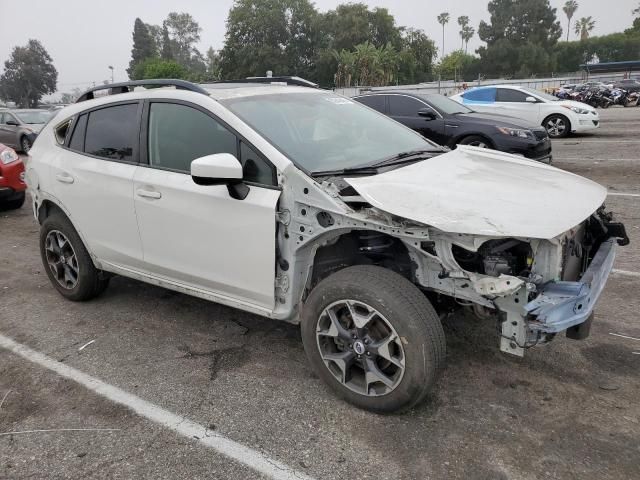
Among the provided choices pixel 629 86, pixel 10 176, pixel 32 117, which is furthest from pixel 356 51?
pixel 10 176

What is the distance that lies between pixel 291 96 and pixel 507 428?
101 inches

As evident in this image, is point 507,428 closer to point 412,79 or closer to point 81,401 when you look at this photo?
point 81,401

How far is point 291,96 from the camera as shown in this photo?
384 centimetres

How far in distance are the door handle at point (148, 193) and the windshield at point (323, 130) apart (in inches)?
29.5

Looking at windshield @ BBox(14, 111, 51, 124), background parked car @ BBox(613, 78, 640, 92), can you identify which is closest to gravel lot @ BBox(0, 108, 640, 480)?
windshield @ BBox(14, 111, 51, 124)

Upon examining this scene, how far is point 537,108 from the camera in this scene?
47.1 feet

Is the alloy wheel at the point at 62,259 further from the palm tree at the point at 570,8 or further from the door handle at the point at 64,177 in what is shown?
the palm tree at the point at 570,8

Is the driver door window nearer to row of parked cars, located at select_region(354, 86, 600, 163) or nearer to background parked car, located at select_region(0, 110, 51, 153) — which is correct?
row of parked cars, located at select_region(354, 86, 600, 163)

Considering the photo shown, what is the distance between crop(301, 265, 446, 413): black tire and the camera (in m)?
2.62

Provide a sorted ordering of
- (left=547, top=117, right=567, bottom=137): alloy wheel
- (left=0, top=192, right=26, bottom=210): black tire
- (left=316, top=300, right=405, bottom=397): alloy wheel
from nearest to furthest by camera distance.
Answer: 1. (left=316, top=300, right=405, bottom=397): alloy wheel
2. (left=0, top=192, right=26, bottom=210): black tire
3. (left=547, top=117, right=567, bottom=137): alloy wheel

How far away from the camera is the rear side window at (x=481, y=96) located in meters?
14.5

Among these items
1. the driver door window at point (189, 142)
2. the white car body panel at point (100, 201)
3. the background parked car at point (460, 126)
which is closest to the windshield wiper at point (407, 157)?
the driver door window at point (189, 142)

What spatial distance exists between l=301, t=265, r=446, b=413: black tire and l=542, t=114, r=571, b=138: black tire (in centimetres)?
1363

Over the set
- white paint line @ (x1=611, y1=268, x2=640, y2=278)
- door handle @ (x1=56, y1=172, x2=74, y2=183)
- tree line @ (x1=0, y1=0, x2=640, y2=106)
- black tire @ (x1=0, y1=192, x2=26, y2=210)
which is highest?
tree line @ (x1=0, y1=0, x2=640, y2=106)
